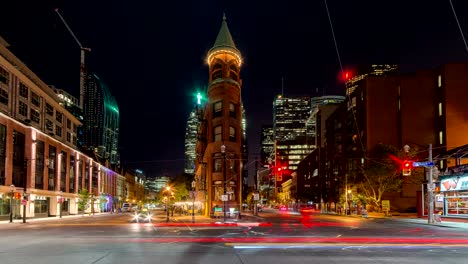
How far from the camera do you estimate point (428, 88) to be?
3622 inches

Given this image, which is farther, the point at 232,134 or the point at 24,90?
the point at 24,90

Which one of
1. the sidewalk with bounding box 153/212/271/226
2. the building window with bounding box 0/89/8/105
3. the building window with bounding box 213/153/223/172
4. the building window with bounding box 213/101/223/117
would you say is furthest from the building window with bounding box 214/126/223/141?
the building window with bounding box 0/89/8/105

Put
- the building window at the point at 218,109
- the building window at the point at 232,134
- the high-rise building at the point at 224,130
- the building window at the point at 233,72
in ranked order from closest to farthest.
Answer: the high-rise building at the point at 224,130
the building window at the point at 218,109
the building window at the point at 232,134
the building window at the point at 233,72

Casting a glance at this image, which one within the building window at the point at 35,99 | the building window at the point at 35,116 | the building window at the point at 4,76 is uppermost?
the building window at the point at 4,76

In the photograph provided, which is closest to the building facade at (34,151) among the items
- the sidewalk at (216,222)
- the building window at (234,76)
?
the sidewalk at (216,222)

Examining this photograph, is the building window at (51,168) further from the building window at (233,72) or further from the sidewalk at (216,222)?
the building window at (233,72)

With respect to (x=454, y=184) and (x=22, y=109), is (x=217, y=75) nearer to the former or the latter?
(x=22, y=109)

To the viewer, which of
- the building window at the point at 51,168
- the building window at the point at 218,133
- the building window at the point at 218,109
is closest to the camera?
the building window at the point at 218,133

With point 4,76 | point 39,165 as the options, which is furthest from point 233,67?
point 39,165

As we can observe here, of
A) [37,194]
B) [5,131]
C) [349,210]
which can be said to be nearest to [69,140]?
[37,194]

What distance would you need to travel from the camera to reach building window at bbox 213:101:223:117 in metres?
66.4

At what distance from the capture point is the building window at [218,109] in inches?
2613

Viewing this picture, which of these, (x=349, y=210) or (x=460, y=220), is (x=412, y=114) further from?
(x=460, y=220)

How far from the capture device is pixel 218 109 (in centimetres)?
6700
